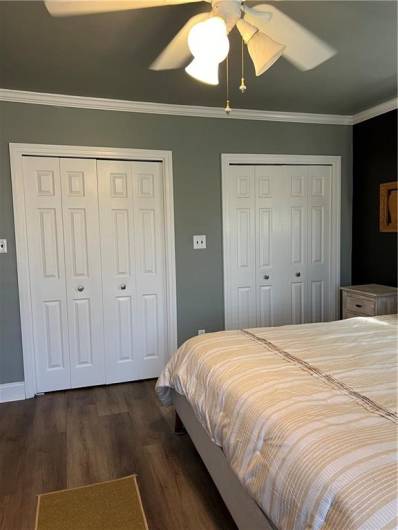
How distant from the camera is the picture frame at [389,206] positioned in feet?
11.6

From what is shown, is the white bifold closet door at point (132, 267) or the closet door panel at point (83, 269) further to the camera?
the white bifold closet door at point (132, 267)

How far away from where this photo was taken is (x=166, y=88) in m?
3.01

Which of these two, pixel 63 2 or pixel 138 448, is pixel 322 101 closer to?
pixel 63 2

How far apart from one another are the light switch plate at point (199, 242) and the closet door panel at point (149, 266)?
0.30 meters

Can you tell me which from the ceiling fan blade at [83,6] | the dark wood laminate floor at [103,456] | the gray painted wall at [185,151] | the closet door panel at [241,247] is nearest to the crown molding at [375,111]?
the gray painted wall at [185,151]

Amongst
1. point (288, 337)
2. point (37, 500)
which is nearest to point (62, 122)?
point (288, 337)

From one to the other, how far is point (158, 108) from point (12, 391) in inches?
106

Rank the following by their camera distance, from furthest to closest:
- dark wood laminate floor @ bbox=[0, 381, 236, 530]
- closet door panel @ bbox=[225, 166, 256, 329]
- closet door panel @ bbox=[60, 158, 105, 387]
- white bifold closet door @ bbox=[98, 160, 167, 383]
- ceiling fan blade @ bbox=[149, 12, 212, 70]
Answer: closet door panel @ bbox=[225, 166, 256, 329], white bifold closet door @ bbox=[98, 160, 167, 383], closet door panel @ bbox=[60, 158, 105, 387], dark wood laminate floor @ bbox=[0, 381, 236, 530], ceiling fan blade @ bbox=[149, 12, 212, 70]

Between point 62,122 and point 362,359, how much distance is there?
284cm

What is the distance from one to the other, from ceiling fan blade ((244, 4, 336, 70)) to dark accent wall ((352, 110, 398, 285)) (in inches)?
73.8

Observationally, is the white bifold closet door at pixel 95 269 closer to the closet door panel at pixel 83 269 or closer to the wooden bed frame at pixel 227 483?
the closet door panel at pixel 83 269

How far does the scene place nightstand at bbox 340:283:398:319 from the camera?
3.32 m

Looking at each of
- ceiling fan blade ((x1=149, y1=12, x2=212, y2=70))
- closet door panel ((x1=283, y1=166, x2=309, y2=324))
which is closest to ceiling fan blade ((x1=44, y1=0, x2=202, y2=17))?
ceiling fan blade ((x1=149, y1=12, x2=212, y2=70))

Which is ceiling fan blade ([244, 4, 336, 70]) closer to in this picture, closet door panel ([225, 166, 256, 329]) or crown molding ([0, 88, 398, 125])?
crown molding ([0, 88, 398, 125])
